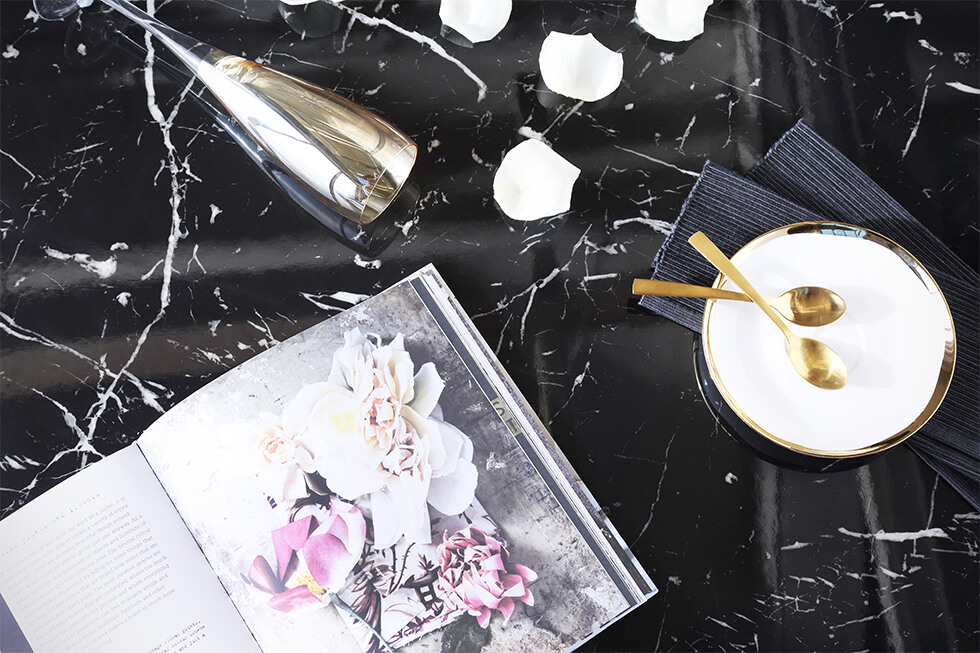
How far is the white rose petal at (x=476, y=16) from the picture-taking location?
0.60 meters

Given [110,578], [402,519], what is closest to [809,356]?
[402,519]

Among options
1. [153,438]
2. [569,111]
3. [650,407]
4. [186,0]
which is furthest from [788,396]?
[186,0]

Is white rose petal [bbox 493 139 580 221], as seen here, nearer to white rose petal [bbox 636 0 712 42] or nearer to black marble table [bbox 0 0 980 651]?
black marble table [bbox 0 0 980 651]

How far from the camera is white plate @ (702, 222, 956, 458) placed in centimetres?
53

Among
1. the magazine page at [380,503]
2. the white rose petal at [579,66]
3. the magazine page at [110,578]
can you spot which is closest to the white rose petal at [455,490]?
the magazine page at [380,503]

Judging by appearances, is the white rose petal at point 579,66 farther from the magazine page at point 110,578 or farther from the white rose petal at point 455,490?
the magazine page at point 110,578

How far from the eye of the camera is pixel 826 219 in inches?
22.7

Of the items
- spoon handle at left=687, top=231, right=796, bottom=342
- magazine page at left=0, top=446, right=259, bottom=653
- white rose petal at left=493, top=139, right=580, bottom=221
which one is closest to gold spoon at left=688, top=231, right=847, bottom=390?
spoon handle at left=687, top=231, right=796, bottom=342

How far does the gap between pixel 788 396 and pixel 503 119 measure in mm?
310

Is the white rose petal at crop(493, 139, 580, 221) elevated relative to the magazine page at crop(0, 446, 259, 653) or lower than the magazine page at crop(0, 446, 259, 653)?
elevated

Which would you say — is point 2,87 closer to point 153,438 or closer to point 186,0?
point 186,0

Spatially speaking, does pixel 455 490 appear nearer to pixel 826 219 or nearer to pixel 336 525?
pixel 336 525

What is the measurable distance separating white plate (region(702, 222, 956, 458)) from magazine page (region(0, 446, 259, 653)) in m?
0.41

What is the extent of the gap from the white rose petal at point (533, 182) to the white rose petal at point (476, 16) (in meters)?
0.10
